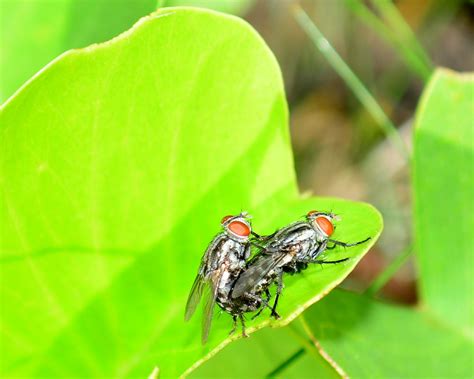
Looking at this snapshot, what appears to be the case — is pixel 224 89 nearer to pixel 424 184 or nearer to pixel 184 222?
pixel 184 222

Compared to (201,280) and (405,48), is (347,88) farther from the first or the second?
(201,280)

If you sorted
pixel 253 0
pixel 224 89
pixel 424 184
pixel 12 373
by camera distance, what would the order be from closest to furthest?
pixel 224 89
pixel 12 373
pixel 424 184
pixel 253 0

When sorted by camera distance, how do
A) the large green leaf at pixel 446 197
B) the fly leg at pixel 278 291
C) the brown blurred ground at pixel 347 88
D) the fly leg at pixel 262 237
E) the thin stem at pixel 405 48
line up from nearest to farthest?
the fly leg at pixel 278 291, the fly leg at pixel 262 237, the large green leaf at pixel 446 197, the thin stem at pixel 405 48, the brown blurred ground at pixel 347 88

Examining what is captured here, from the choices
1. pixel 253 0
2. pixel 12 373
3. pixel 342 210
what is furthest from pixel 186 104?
pixel 253 0

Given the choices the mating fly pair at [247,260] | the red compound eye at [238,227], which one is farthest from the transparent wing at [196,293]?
the red compound eye at [238,227]

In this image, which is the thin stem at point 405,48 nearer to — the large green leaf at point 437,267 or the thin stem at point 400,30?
the thin stem at point 400,30
